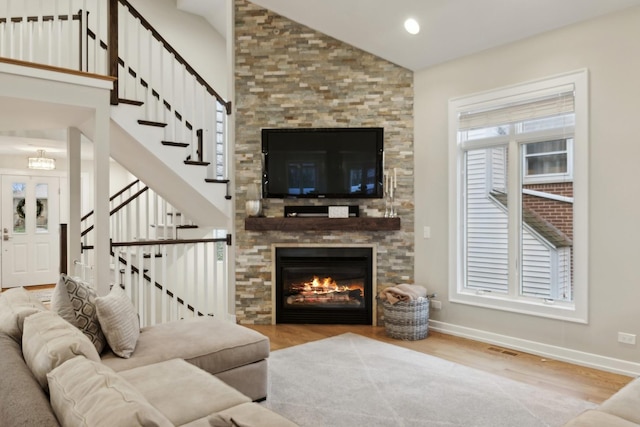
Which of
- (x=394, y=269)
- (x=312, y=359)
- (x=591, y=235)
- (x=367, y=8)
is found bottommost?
(x=312, y=359)

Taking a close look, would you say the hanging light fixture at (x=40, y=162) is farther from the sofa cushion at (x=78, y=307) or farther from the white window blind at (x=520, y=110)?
the white window blind at (x=520, y=110)

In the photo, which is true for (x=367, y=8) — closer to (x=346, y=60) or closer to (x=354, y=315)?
(x=346, y=60)

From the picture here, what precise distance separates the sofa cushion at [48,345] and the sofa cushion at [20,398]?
35mm

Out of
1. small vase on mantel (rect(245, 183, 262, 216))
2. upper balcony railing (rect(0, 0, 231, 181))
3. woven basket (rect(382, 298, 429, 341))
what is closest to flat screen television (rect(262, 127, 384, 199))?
small vase on mantel (rect(245, 183, 262, 216))

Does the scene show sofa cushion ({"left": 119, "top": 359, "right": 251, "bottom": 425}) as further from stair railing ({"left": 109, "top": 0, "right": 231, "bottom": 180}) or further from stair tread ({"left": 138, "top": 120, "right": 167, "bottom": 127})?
stair railing ({"left": 109, "top": 0, "right": 231, "bottom": 180})

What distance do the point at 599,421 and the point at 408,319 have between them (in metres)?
2.75

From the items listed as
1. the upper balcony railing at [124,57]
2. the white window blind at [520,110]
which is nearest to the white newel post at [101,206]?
the upper balcony railing at [124,57]

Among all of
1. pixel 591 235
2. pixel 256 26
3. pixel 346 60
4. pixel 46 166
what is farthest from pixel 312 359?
pixel 46 166

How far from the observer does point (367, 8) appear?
173 inches

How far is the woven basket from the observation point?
4465 millimetres

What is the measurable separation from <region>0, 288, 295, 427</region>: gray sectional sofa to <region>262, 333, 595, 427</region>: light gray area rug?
1.26 feet

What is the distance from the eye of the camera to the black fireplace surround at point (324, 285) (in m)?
5.16

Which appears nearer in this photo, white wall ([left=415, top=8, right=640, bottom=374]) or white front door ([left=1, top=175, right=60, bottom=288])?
white wall ([left=415, top=8, right=640, bottom=374])

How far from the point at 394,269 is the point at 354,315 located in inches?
26.8
